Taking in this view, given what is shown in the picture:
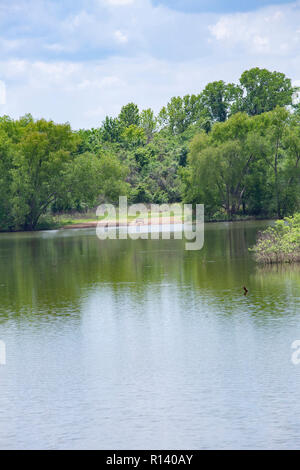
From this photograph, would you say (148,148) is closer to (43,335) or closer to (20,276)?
(20,276)

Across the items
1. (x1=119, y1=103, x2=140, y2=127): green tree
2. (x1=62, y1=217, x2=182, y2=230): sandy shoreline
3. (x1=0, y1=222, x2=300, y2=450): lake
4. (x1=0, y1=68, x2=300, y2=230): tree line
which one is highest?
(x1=119, y1=103, x2=140, y2=127): green tree

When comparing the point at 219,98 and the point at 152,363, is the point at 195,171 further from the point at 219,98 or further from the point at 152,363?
the point at 152,363

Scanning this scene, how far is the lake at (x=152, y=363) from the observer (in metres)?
12.1

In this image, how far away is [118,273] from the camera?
117 feet

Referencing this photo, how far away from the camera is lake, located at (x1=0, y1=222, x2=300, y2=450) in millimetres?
12086

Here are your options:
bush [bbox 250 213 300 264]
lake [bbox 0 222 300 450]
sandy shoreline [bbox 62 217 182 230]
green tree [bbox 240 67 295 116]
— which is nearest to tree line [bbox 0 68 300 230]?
sandy shoreline [bbox 62 217 182 230]

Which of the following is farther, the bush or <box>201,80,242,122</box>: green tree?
<box>201,80,242,122</box>: green tree

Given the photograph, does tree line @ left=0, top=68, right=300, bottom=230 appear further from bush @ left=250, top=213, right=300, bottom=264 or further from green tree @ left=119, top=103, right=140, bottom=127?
green tree @ left=119, top=103, right=140, bottom=127

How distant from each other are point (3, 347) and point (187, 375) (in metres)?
5.87

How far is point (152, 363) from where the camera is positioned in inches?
643

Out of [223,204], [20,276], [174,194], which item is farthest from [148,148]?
[20,276]

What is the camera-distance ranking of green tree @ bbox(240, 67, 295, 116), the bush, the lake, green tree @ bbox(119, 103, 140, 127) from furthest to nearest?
green tree @ bbox(119, 103, 140, 127)
green tree @ bbox(240, 67, 295, 116)
the bush
the lake

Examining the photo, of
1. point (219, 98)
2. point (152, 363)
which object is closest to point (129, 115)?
point (219, 98)

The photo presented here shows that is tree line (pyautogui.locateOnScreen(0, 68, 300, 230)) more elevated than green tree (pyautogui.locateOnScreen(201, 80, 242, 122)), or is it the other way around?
green tree (pyautogui.locateOnScreen(201, 80, 242, 122))
